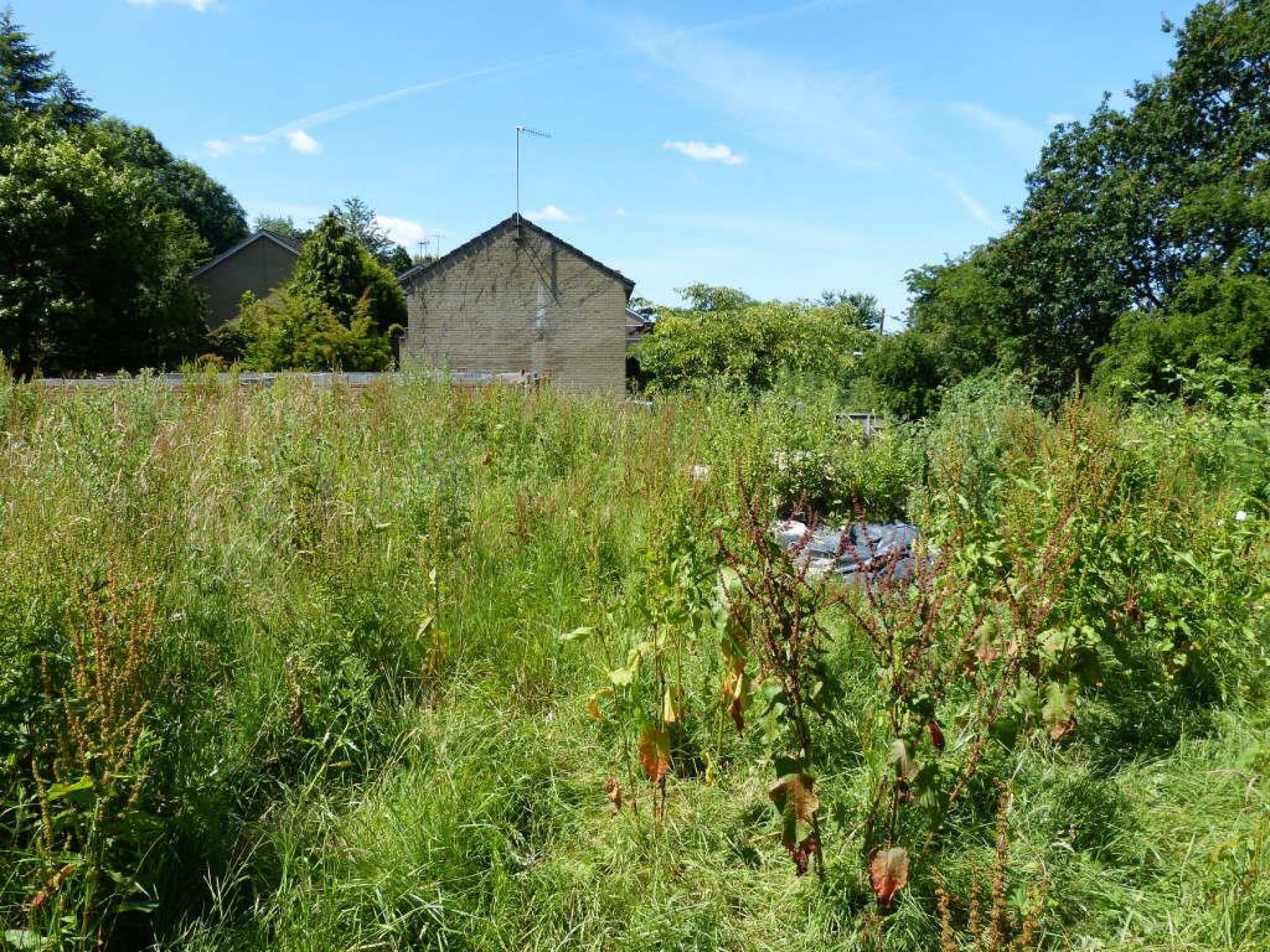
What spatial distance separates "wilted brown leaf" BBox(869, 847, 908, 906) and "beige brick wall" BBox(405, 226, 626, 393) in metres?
23.4

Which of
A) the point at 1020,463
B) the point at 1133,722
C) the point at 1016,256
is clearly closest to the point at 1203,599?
the point at 1133,722

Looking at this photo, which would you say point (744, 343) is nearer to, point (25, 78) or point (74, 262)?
point (74, 262)

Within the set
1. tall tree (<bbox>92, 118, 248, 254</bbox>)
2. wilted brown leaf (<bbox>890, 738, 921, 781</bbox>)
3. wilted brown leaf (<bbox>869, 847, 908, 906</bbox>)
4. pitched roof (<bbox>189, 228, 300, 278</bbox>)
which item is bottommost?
wilted brown leaf (<bbox>869, 847, 908, 906</bbox>)

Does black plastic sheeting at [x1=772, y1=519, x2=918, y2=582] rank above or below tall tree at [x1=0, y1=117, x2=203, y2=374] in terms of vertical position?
below

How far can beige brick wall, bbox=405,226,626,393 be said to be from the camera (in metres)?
24.9

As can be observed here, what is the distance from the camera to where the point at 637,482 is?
200 inches

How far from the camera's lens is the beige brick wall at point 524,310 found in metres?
24.9

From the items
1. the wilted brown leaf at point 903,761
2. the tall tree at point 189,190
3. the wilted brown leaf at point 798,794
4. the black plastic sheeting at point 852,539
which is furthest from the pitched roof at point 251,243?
the wilted brown leaf at point 903,761

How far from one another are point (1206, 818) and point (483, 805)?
7.16 feet

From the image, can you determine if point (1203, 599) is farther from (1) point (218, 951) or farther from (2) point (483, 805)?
(1) point (218, 951)

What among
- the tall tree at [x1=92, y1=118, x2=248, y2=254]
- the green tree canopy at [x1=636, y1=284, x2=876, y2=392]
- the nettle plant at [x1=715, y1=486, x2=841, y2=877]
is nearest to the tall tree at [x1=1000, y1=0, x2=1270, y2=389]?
the green tree canopy at [x1=636, y1=284, x2=876, y2=392]

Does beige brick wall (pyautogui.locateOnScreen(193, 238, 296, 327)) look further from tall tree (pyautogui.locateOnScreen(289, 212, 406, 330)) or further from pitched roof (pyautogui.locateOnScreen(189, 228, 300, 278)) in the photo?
tall tree (pyautogui.locateOnScreen(289, 212, 406, 330))

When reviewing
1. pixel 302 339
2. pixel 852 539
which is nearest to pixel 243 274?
pixel 302 339

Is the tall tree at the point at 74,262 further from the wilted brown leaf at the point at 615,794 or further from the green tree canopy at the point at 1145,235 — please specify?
the green tree canopy at the point at 1145,235
